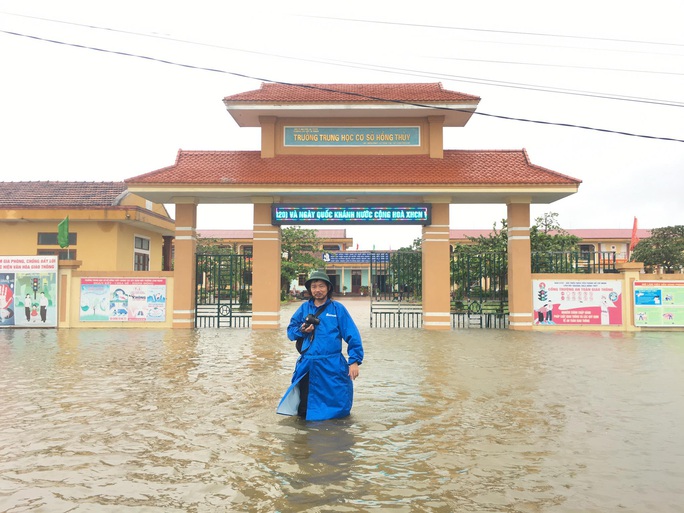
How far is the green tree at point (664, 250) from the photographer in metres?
40.2

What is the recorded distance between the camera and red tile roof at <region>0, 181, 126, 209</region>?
22478mm

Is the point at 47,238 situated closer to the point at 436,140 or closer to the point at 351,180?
the point at 351,180

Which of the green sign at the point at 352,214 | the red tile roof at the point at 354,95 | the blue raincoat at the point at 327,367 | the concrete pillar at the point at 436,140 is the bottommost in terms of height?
the blue raincoat at the point at 327,367

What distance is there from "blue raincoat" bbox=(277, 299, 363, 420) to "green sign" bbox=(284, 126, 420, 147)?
11879 millimetres

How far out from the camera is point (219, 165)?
1688 cm

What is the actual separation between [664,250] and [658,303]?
2908 cm

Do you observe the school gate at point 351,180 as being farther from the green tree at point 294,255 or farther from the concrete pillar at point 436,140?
the green tree at point 294,255

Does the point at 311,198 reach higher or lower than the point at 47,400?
higher

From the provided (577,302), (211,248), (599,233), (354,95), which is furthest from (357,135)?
(599,233)

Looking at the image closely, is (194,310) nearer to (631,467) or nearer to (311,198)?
(311,198)

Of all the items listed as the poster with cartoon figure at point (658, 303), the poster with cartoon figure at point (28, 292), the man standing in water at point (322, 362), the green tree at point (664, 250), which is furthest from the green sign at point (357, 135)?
the green tree at point (664, 250)

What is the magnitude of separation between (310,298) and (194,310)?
458 inches

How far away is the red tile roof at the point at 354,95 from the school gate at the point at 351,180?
62mm

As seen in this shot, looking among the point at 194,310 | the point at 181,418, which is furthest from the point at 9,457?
the point at 194,310
